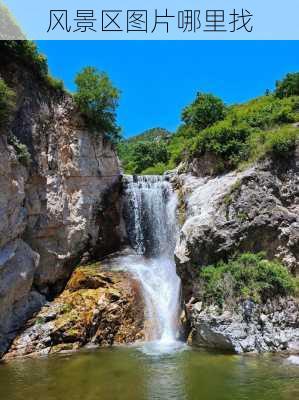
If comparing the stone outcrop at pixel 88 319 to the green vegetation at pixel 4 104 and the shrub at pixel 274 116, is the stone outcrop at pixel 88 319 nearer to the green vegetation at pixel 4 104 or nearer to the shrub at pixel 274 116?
the green vegetation at pixel 4 104

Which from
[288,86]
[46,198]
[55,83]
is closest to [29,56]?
[55,83]

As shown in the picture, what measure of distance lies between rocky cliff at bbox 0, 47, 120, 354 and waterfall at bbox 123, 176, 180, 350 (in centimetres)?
107

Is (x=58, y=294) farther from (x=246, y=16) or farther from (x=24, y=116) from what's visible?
(x=246, y=16)

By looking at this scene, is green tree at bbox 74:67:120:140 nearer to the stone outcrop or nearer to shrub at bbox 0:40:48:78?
shrub at bbox 0:40:48:78

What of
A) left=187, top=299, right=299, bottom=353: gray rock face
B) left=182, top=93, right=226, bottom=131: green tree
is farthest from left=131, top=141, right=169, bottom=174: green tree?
left=187, top=299, right=299, bottom=353: gray rock face

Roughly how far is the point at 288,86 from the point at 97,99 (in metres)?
15.3

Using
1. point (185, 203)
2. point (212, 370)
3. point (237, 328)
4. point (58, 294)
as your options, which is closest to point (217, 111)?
point (185, 203)

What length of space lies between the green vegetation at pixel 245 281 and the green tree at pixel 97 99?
11.4m

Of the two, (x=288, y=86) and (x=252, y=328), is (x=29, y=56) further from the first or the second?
(x=288, y=86)

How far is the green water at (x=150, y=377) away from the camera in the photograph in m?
10.4

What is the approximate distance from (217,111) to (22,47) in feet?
53.7

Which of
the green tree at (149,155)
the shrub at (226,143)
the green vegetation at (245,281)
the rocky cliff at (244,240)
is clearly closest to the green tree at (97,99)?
the shrub at (226,143)

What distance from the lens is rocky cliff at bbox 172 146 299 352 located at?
14.9 meters

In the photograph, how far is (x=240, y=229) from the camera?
17422mm
